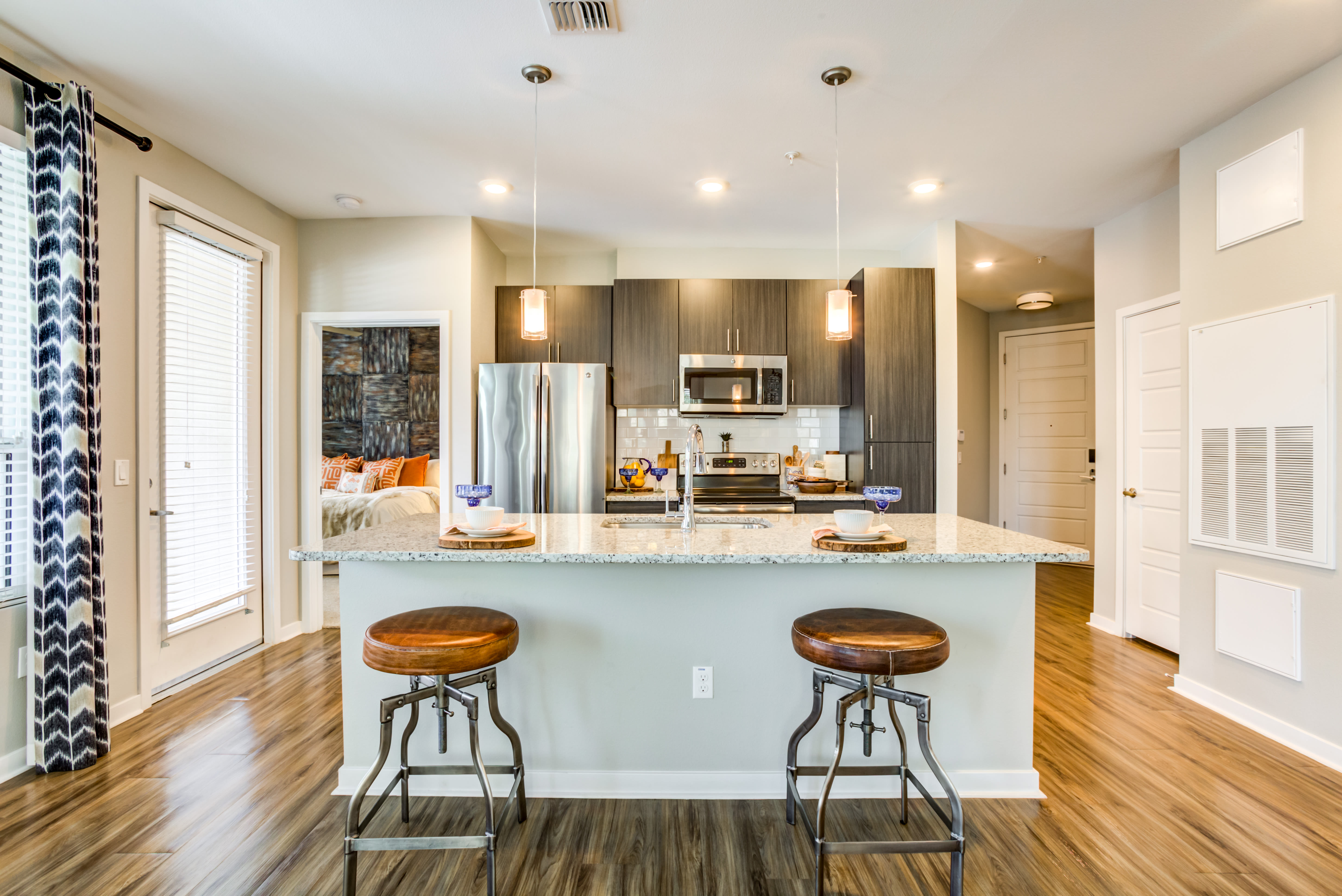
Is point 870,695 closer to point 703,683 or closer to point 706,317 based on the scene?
point 703,683

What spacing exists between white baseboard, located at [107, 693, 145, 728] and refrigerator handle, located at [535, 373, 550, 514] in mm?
2045

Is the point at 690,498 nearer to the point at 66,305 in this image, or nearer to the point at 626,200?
the point at 626,200

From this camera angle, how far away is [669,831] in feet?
6.18

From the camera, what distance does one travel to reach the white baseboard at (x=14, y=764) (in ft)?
7.16

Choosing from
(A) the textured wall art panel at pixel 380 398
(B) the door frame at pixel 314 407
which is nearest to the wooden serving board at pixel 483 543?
(B) the door frame at pixel 314 407

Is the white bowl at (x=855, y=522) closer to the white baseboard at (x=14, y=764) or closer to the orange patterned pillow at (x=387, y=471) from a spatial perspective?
the white baseboard at (x=14, y=764)

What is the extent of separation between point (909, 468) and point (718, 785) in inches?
105

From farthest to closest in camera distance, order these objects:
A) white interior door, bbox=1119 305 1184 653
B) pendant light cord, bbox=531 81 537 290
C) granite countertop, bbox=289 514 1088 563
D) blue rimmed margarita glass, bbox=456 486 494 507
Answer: white interior door, bbox=1119 305 1184 653 < pendant light cord, bbox=531 81 537 290 < blue rimmed margarita glass, bbox=456 486 494 507 < granite countertop, bbox=289 514 1088 563

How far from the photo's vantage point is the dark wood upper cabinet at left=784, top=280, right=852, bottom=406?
438 cm

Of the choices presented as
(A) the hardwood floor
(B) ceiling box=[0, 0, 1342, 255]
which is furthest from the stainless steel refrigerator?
(A) the hardwood floor

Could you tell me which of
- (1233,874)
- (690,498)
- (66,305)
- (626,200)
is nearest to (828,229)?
(626,200)

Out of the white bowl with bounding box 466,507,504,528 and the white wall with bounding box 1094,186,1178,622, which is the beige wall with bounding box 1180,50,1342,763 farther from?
the white bowl with bounding box 466,507,504,528

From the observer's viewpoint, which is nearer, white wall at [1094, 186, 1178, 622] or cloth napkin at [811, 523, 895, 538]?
cloth napkin at [811, 523, 895, 538]

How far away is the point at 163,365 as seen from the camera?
2947mm
